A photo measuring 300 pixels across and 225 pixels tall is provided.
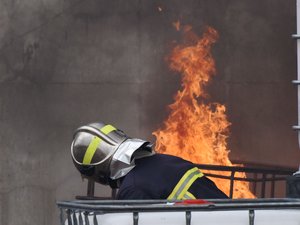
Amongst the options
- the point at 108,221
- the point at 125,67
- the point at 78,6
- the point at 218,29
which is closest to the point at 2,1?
the point at 78,6

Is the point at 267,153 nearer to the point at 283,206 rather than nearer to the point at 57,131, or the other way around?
the point at 57,131

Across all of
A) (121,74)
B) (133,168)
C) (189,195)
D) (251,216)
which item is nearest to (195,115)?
(121,74)

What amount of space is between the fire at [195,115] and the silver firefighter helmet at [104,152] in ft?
13.2

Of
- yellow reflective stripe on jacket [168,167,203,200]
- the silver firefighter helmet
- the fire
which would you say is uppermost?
the fire

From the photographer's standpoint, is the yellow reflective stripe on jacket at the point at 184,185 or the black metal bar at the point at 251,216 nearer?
the black metal bar at the point at 251,216

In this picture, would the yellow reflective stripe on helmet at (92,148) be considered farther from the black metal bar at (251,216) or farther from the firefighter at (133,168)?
the black metal bar at (251,216)

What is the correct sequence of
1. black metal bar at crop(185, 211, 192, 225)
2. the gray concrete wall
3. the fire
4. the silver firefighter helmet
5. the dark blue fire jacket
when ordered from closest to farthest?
1. black metal bar at crop(185, 211, 192, 225)
2. the dark blue fire jacket
3. the silver firefighter helmet
4. the fire
5. the gray concrete wall

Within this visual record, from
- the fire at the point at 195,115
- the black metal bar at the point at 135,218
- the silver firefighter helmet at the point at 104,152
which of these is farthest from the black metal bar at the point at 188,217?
the fire at the point at 195,115

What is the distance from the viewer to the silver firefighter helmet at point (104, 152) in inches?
158

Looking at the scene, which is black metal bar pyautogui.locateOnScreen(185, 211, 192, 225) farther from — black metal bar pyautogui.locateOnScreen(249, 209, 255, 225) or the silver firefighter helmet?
the silver firefighter helmet

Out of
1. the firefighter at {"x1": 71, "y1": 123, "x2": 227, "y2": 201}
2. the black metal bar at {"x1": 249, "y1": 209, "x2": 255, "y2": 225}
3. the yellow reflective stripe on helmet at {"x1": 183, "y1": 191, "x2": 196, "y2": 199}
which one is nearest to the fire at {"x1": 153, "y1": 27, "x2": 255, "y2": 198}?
the firefighter at {"x1": 71, "y1": 123, "x2": 227, "y2": 201}

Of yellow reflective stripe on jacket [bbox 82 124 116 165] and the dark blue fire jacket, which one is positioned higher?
yellow reflective stripe on jacket [bbox 82 124 116 165]

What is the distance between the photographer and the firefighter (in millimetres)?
3920

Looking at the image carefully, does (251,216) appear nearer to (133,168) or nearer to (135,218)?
(135,218)
